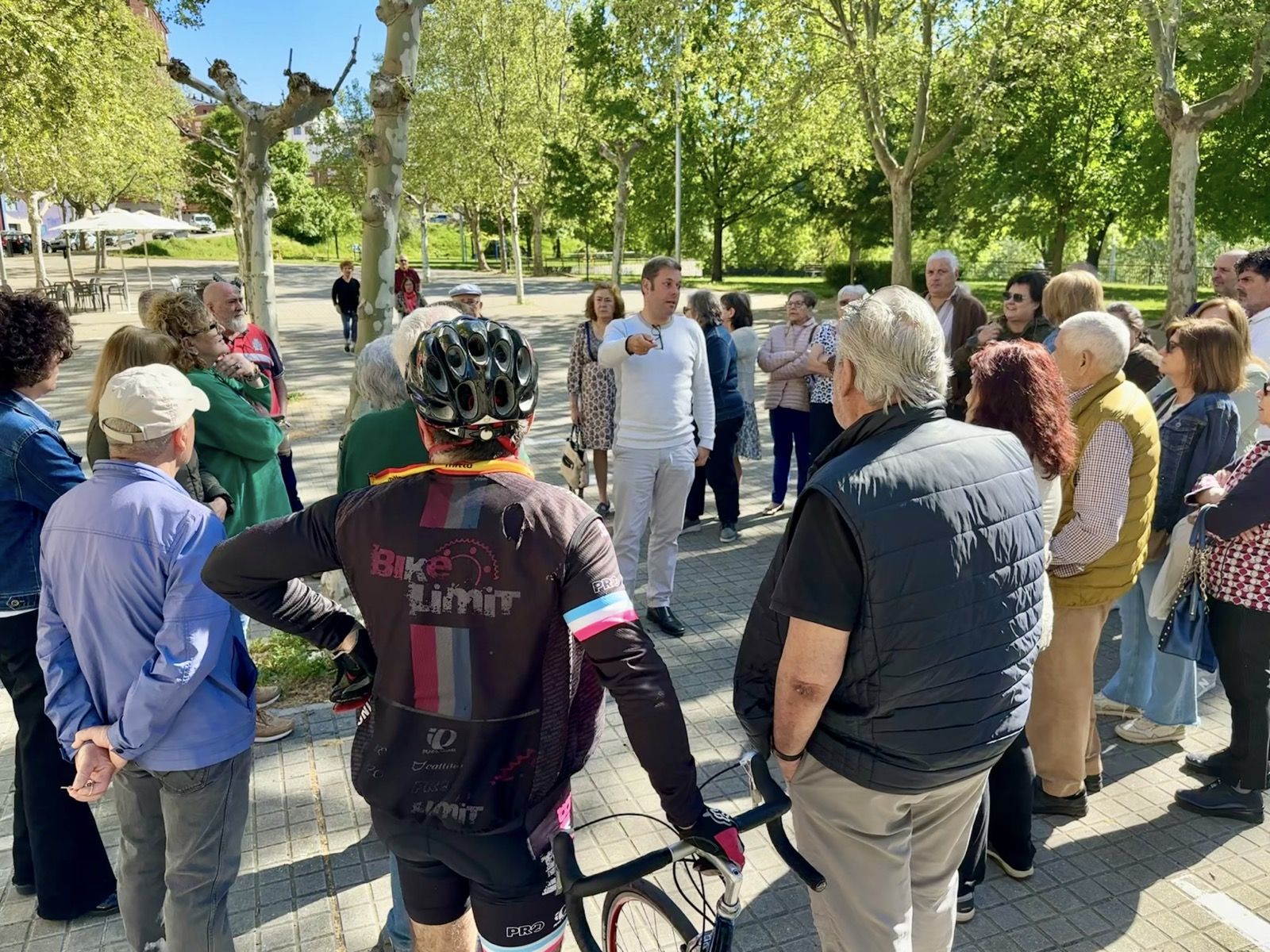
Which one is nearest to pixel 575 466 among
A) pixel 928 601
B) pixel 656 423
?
pixel 656 423

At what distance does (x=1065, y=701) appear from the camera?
142 inches

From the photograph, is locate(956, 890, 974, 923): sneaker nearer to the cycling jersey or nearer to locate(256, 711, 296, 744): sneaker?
the cycling jersey

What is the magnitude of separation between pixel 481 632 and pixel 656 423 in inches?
144

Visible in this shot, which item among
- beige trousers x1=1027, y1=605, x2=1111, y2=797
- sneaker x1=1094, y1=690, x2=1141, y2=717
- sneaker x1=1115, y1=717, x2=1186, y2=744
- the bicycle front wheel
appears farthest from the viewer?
sneaker x1=1094, y1=690, x2=1141, y2=717

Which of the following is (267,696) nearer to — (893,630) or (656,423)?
(656,423)

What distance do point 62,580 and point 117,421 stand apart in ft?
1.46

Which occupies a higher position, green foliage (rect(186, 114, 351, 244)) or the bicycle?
green foliage (rect(186, 114, 351, 244))

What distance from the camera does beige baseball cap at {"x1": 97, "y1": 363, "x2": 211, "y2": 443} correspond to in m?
2.38

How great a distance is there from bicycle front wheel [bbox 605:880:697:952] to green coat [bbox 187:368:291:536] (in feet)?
7.06

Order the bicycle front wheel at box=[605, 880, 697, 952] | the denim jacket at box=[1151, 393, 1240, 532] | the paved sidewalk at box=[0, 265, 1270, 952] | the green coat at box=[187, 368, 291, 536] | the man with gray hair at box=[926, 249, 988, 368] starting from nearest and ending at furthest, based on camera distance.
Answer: the bicycle front wheel at box=[605, 880, 697, 952]
the paved sidewalk at box=[0, 265, 1270, 952]
the green coat at box=[187, 368, 291, 536]
the denim jacket at box=[1151, 393, 1240, 532]
the man with gray hair at box=[926, 249, 988, 368]

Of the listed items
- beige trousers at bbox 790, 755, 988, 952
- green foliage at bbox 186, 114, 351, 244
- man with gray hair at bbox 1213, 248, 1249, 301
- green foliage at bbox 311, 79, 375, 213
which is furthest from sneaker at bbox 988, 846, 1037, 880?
green foliage at bbox 186, 114, 351, 244

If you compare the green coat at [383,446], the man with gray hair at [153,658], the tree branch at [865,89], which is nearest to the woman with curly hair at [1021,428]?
the green coat at [383,446]

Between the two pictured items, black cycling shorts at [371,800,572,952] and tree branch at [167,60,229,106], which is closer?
black cycling shorts at [371,800,572,952]

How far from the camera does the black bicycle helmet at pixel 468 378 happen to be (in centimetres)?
183
